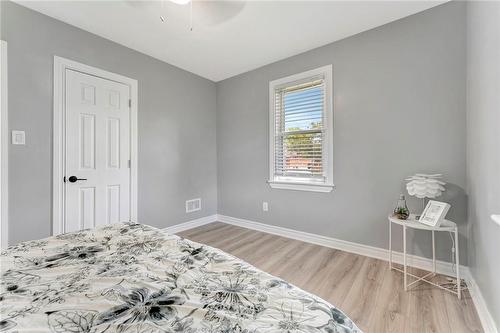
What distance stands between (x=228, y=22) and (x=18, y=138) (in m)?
2.27

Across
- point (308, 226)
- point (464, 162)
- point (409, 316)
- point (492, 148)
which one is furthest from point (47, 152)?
point (464, 162)

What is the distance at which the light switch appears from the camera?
78.4 inches

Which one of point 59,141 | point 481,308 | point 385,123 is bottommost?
point 481,308

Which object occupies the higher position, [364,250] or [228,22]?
[228,22]

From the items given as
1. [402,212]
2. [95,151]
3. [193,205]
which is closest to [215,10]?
[95,151]

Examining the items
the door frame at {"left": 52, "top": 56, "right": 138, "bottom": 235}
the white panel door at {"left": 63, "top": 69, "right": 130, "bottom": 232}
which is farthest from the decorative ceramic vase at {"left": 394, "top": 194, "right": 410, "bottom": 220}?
the door frame at {"left": 52, "top": 56, "right": 138, "bottom": 235}

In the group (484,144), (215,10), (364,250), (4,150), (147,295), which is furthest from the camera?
(364,250)

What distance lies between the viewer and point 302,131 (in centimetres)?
298

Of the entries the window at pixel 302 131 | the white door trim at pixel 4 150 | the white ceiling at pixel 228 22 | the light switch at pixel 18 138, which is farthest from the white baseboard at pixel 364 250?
the white ceiling at pixel 228 22

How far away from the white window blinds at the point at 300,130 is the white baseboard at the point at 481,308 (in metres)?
1.55

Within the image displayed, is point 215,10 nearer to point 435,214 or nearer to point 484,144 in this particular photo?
point 484,144

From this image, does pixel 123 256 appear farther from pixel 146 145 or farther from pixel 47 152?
pixel 146 145

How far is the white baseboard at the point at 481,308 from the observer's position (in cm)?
133

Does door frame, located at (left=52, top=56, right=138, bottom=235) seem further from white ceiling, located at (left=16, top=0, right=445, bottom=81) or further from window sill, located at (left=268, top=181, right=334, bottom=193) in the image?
window sill, located at (left=268, top=181, right=334, bottom=193)
